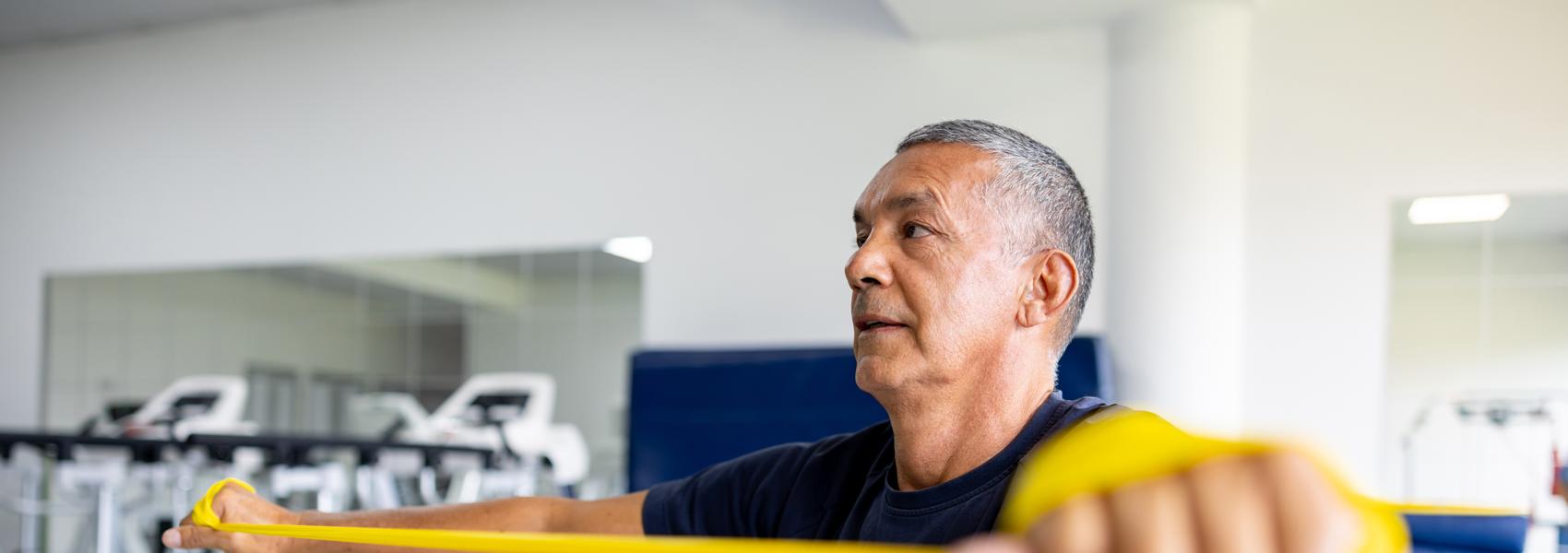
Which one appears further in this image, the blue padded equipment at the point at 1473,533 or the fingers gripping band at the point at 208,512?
the blue padded equipment at the point at 1473,533

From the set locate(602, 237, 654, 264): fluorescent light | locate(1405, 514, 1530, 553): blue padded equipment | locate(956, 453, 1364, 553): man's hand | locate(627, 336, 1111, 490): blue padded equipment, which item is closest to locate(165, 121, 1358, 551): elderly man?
locate(956, 453, 1364, 553): man's hand

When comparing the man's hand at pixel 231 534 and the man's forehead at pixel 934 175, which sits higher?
the man's forehead at pixel 934 175

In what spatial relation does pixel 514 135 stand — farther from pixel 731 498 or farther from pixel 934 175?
pixel 934 175

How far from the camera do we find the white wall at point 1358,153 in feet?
15.7

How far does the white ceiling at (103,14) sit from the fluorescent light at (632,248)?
2.32m

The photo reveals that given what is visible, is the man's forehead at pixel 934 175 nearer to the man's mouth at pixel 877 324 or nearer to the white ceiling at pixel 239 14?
the man's mouth at pixel 877 324

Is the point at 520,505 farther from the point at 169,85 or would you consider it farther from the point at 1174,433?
the point at 169,85

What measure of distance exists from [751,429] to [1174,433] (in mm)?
3986

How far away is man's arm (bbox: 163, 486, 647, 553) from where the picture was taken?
142 centimetres

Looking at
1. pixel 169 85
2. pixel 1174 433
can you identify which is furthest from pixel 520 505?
pixel 169 85

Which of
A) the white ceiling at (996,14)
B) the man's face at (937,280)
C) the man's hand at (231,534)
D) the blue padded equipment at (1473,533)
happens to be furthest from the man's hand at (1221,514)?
the white ceiling at (996,14)

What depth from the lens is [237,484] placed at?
1486 millimetres

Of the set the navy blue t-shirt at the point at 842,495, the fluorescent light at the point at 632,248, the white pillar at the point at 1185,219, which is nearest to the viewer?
the navy blue t-shirt at the point at 842,495

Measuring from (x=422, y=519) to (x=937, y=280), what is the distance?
71 centimetres
